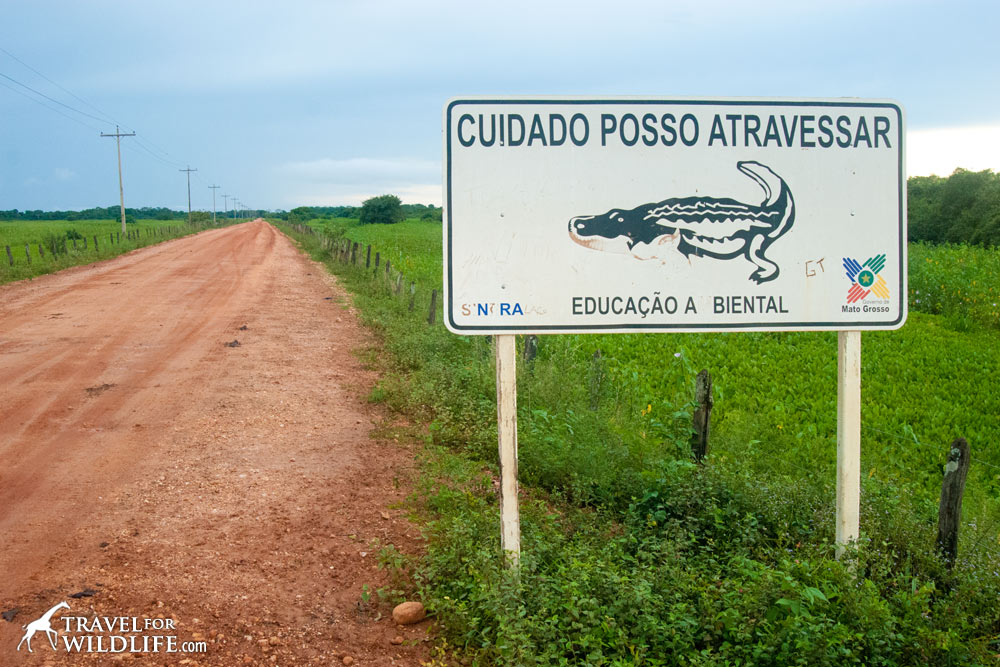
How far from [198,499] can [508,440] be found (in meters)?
2.52

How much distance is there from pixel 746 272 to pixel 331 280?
18170 millimetres

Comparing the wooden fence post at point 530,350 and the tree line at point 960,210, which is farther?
the tree line at point 960,210

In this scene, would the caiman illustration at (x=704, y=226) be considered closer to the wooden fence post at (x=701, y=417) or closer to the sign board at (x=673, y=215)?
the sign board at (x=673, y=215)

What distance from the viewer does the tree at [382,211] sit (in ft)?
284

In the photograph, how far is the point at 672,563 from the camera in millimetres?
3986

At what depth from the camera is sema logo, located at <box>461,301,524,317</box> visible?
3.85m

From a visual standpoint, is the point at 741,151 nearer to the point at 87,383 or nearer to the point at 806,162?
the point at 806,162

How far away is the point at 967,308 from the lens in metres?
15.2

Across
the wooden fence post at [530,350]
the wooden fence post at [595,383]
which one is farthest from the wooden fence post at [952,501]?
the wooden fence post at [530,350]

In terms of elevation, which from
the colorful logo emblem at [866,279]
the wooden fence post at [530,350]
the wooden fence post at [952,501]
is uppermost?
the colorful logo emblem at [866,279]

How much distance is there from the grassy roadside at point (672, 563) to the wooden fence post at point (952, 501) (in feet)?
0.31

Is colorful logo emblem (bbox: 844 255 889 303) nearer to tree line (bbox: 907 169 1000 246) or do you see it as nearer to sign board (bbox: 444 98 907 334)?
sign board (bbox: 444 98 907 334)

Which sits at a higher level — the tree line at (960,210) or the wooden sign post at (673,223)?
the tree line at (960,210)

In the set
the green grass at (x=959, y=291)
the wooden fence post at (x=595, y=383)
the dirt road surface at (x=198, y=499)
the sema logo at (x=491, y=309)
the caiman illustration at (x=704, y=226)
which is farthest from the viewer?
the green grass at (x=959, y=291)
